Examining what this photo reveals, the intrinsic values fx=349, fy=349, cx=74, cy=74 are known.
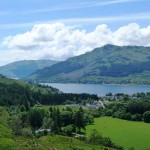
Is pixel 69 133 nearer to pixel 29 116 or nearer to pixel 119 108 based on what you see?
pixel 29 116

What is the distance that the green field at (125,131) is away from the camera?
113875mm

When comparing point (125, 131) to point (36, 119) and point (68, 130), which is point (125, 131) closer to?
point (68, 130)

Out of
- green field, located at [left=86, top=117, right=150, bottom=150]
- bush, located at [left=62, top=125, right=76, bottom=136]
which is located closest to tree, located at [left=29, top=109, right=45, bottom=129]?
bush, located at [left=62, top=125, right=76, bottom=136]

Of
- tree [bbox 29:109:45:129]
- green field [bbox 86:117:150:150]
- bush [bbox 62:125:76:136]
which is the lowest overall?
green field [bbox 86:117:150:150]

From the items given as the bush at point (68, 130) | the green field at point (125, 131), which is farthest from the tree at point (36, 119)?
the green field at point (125, 131)

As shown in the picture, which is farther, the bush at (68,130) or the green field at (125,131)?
the bush at (68,130)

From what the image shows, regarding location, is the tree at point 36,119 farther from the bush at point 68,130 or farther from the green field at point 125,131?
the green field at point 125,131

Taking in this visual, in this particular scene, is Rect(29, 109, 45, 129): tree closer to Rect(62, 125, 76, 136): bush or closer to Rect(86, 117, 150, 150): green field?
Rect(62, 125, 76, 136): bush

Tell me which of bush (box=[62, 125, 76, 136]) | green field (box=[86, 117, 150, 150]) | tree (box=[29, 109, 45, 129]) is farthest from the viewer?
tree (box=[29, 109, 45, 129])

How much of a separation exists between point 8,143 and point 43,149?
4843mm

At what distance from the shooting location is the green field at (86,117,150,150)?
374ft

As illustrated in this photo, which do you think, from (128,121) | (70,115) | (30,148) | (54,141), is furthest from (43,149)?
(128,121)

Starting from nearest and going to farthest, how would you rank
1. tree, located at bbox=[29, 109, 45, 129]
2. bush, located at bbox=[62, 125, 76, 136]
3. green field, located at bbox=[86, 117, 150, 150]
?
green field, located at bbox=[86, 117, 150, 150], bush, located at bbox=[62, 125, 76, 136], tree, located at bbox=[29, 109, 45, 129]

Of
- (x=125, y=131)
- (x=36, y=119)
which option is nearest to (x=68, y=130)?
(x=36, y=119)
